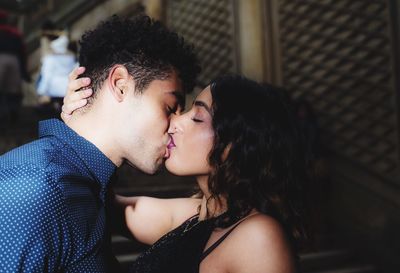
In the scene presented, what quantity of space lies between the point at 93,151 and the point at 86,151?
0.03m

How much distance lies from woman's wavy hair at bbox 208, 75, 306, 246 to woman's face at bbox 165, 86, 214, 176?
1.5 inches

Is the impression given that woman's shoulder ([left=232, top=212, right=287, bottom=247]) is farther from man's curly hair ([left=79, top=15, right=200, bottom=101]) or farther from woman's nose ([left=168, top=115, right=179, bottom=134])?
man's curly hair ([left=79, top=15, right=200, bottom=101])

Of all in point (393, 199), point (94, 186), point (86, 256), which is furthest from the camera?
point (393, 199)

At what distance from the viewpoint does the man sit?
1104 millimetres

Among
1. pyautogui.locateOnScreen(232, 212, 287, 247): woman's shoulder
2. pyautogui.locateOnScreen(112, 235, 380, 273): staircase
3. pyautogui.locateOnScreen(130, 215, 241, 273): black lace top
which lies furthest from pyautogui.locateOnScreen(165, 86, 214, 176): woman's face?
pyautogui.locateOnScreen(112, 235, 380, 273): staircase

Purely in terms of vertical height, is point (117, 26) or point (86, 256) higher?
point (117, 26)

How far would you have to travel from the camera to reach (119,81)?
1.58m

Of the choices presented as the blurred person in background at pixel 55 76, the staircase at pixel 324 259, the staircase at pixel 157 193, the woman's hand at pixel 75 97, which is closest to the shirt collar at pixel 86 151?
the woman's hand at pixel 75 97

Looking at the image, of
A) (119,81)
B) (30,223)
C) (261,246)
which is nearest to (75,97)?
(119,81)

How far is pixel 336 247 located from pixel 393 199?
2.63 ft

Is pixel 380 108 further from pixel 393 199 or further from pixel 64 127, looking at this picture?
pixel 64 127

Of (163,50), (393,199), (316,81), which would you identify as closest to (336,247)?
(393,199)

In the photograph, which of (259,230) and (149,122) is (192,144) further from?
(259,230)

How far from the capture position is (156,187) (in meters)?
4.62
